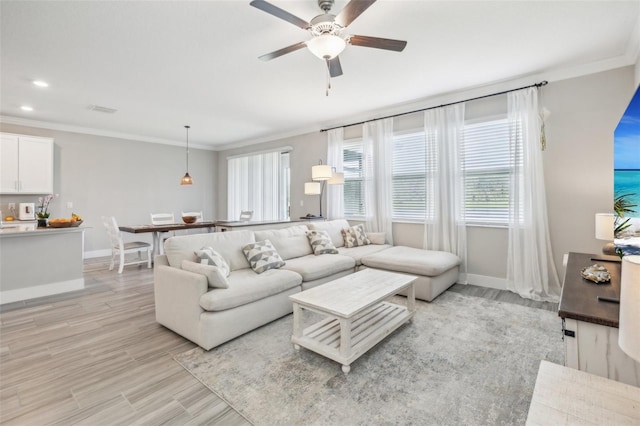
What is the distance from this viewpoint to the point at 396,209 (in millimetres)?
4992

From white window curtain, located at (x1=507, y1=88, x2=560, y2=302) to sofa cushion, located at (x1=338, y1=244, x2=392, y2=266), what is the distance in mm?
1726

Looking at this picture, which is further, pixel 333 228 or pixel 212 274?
pixel 333 228

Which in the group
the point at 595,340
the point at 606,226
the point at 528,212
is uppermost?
the point at 528,212

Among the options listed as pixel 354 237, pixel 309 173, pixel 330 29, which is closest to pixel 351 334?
pixel 330 29

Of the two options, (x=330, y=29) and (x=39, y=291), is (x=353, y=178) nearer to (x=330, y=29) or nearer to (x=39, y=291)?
(x=330, y=29)

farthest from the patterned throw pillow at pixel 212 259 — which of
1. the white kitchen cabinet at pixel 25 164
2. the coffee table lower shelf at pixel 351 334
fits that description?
the white kitchen cabinet at pixel 25 164

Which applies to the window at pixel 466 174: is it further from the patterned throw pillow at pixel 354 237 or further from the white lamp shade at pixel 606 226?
the white lamp shade at pixel 606 226

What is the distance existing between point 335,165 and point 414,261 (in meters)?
2.62

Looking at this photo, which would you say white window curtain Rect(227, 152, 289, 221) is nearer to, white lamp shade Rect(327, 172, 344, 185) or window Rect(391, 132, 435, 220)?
white lamp shade Rect(327, 172, 344, 185)

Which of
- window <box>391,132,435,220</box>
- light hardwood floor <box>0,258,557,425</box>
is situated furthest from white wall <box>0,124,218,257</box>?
window <box>391,132,435,220</box>

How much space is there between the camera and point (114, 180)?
21.3ft

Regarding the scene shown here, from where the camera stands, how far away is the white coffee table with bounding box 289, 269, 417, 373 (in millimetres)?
2113

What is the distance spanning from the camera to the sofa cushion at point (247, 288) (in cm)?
243

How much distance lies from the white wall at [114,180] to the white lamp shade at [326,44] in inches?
242
